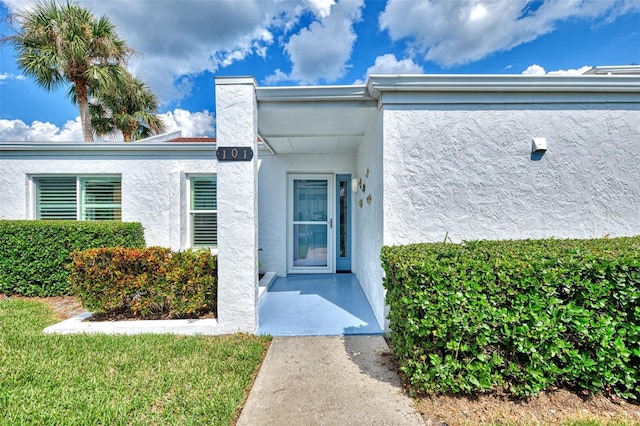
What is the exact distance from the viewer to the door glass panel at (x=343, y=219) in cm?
764

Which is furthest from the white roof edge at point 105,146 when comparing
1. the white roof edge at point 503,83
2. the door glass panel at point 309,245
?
the white roof edge at point 503,83

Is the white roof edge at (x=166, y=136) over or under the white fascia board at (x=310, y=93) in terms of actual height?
over

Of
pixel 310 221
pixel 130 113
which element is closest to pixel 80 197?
pixel 310 221

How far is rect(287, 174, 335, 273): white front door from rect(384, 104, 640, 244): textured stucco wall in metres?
3.74

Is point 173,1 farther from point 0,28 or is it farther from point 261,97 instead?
point 0,28

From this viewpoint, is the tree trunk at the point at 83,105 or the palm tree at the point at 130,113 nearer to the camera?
the tree trunk at the point at 83,105

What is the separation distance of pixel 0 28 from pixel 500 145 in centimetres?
1540

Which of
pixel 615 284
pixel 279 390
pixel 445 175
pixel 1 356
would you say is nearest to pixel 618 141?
pixel 445 175

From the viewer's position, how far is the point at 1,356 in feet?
10.9

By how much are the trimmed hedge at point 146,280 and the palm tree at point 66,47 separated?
30.3 ft

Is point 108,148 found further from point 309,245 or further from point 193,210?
point 309,245

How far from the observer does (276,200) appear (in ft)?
24.0

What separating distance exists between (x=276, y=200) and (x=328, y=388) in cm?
520

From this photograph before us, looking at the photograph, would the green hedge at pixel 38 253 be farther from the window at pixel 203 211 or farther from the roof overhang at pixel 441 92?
the roof overhang at pixel 441 92
